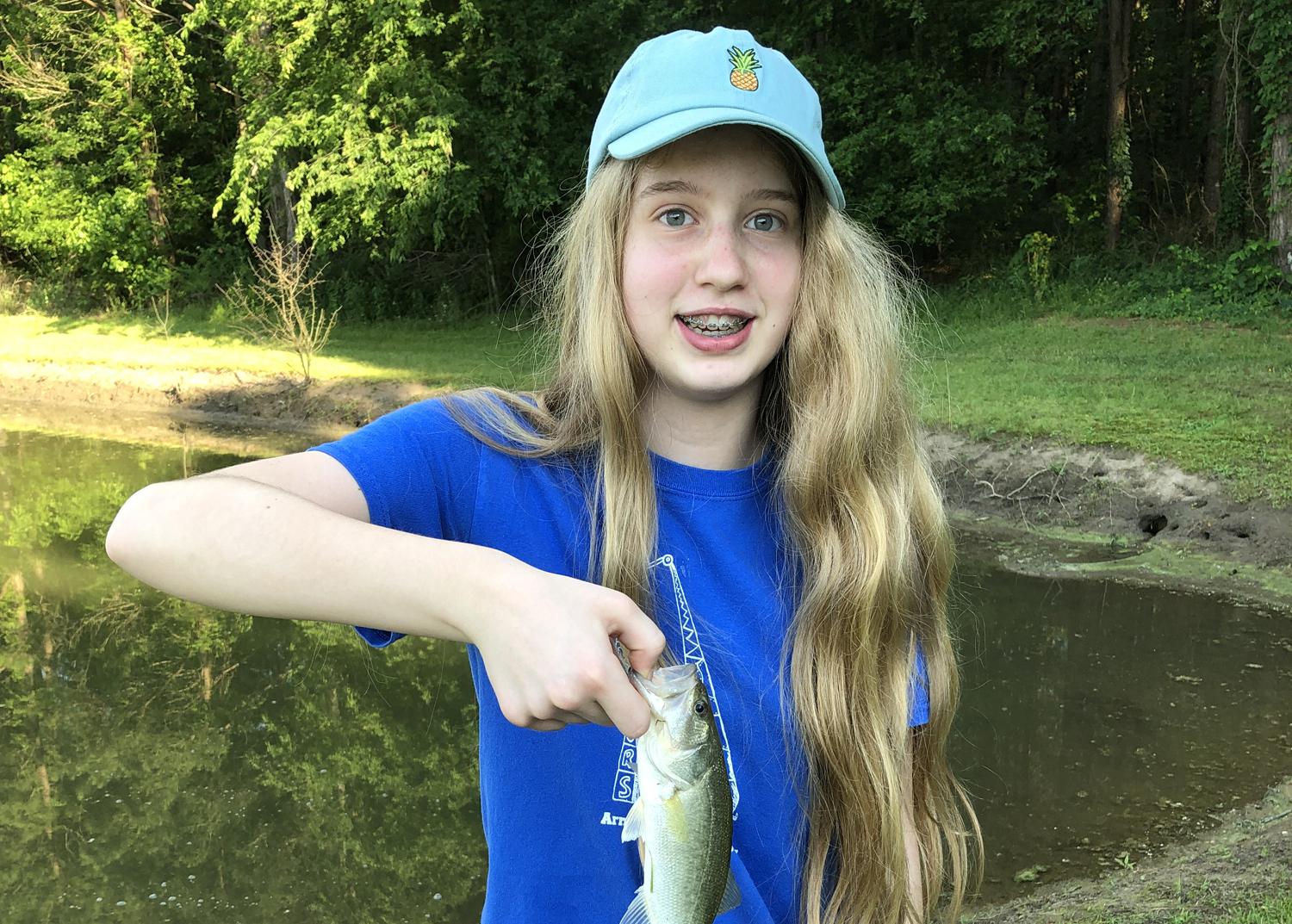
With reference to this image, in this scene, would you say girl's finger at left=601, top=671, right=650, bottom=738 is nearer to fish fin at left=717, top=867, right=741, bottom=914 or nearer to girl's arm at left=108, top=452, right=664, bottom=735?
girl's arm at left=108, top=452, right=664, bottom=735

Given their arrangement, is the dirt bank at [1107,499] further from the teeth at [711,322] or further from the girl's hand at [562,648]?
the girl's hand at [562,648]

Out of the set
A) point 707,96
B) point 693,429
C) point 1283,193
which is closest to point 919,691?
point 693,429

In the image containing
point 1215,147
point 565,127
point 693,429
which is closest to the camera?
point 693,429

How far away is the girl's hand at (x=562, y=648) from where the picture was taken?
1.16 metres

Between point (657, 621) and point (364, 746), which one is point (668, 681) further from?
point (364, 746)

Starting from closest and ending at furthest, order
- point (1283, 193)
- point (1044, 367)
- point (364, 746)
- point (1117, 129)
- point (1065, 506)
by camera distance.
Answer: point (364, 746), point (1065, 506), point (1044, 367), point (1283, 193), point (1117, 129)

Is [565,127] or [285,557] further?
[565,127]

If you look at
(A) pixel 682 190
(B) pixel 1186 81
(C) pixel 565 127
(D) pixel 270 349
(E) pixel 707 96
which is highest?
(B) pixel 1186 81

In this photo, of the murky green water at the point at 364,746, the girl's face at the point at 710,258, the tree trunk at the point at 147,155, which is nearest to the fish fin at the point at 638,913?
the girl's face at the point at 710,258

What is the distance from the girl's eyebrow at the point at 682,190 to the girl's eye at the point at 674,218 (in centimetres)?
4

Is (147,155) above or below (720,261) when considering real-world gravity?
above

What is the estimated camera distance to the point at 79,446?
12.3 meters

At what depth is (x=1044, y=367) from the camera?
11.7 metres

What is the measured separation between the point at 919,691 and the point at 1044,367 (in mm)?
10430
